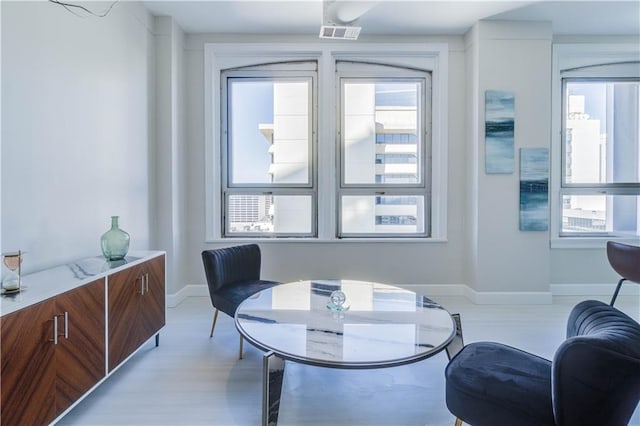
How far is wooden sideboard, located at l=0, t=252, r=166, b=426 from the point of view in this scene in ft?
4.70

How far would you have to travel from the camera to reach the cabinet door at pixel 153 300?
2.39 m

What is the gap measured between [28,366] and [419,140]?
150 inches

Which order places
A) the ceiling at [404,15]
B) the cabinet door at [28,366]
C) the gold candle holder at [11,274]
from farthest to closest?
the ceiling at [404,15]
the gold candle holder at [11,274]
the cabinet door at [28,366]

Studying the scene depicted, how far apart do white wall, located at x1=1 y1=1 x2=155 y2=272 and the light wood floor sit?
89 centimetres

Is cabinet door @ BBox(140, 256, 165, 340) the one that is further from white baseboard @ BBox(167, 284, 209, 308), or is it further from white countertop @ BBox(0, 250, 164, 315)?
white baseboard @ BBox(167, 284, 209, 308)

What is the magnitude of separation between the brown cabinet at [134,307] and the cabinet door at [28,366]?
428 mm

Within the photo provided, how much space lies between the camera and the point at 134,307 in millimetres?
2262

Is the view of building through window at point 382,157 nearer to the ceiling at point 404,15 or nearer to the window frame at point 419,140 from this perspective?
the window frame at point 419,140

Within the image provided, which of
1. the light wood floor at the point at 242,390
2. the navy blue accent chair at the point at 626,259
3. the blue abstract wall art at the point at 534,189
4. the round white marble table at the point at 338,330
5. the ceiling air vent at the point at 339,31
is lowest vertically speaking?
the light wood floor at the point at 242,390

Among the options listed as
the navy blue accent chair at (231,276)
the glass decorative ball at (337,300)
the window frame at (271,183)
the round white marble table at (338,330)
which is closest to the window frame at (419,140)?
the window frame at (271,183)

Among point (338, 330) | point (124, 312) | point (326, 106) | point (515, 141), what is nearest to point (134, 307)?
point (124, 312)

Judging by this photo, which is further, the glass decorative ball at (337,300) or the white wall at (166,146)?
the white wall at (166,146)

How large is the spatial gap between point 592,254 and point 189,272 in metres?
4.52

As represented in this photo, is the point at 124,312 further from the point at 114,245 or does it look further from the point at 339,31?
the point at 339,31
